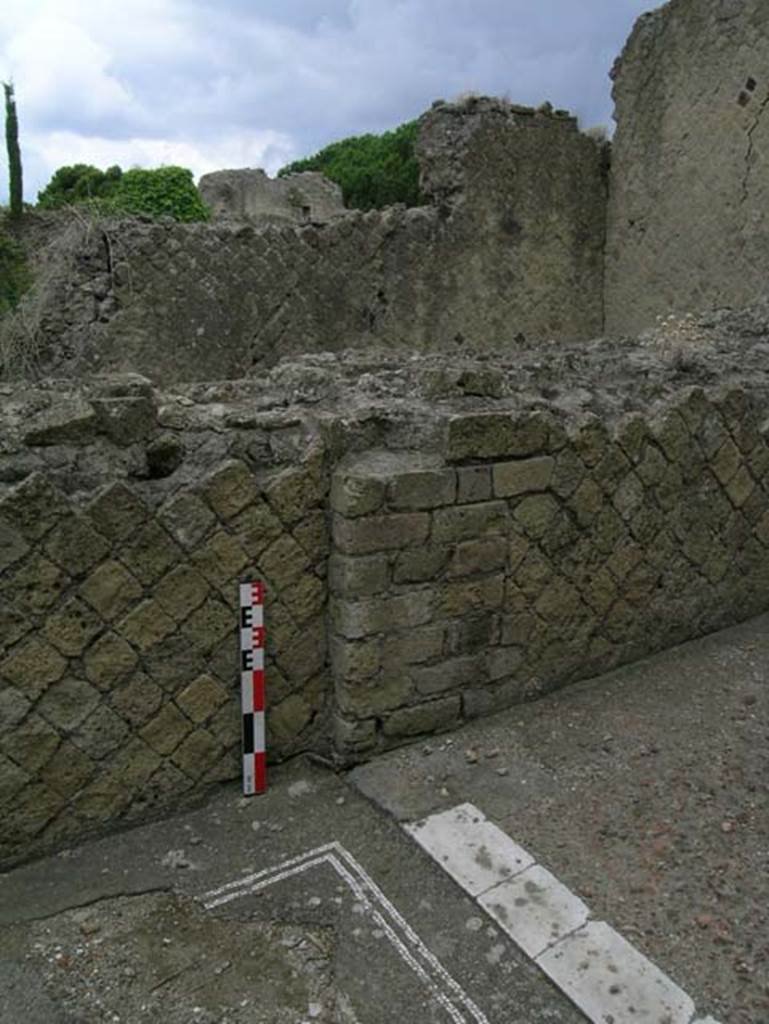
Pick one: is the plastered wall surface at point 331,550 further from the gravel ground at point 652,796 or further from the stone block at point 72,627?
the gravel ground at point 652,796

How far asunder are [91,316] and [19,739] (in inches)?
166

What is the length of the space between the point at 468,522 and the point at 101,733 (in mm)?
1404

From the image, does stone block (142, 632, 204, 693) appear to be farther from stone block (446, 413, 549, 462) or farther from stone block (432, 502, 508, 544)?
stone block (446, 413, 549, 462)

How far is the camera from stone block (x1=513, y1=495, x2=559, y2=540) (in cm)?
314

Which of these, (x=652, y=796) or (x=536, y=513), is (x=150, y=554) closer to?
(x=536, y=513)

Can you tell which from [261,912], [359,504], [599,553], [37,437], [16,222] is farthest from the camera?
[16,222]

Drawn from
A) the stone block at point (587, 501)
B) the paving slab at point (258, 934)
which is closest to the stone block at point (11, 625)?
the paving slab at point (258, 934)

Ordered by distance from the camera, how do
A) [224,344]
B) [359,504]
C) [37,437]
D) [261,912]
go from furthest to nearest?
[224,344]
[359,504]
[37,437]
[261,912]

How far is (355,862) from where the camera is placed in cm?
251

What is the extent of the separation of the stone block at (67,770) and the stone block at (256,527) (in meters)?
0.78

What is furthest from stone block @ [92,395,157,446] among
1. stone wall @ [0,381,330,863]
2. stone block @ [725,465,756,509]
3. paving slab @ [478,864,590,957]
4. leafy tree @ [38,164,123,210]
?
leafy tree @ [38,164,123,210]

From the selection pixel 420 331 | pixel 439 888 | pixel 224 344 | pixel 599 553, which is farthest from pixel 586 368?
pixel 420 331

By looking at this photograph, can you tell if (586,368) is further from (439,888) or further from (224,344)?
(224,344)

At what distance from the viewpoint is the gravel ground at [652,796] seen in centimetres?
220
